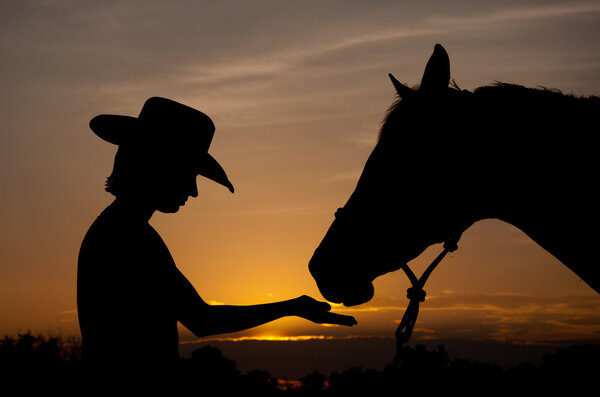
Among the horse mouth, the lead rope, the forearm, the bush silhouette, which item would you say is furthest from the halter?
the bush silhouette

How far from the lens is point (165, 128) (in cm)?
390

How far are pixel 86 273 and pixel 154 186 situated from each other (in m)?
0.59

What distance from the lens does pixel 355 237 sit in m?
3.95

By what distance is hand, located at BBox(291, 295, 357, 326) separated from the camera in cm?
347

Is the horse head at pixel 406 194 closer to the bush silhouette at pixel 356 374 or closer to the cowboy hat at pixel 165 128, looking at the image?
the cowboy hat at pixel 165 128

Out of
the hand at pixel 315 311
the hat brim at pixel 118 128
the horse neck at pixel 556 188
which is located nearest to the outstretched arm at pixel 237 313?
the hand at pixel 315 311

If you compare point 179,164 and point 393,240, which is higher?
point 179,164

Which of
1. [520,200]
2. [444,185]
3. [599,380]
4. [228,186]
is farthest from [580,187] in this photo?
[599,380]

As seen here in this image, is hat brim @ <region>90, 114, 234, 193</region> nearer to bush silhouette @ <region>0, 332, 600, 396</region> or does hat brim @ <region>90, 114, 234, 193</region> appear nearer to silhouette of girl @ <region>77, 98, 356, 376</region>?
silhouette of girl @ <region>77, 98, 356, 376</region>

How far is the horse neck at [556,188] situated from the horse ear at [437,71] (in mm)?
401

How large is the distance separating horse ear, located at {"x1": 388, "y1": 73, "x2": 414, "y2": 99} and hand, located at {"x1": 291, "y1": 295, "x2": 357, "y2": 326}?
1.31 meters

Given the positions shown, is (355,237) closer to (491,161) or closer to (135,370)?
(491,161)

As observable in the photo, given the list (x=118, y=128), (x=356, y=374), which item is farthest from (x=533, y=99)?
(x=356, y=374)

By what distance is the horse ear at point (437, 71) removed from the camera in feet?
11.1
